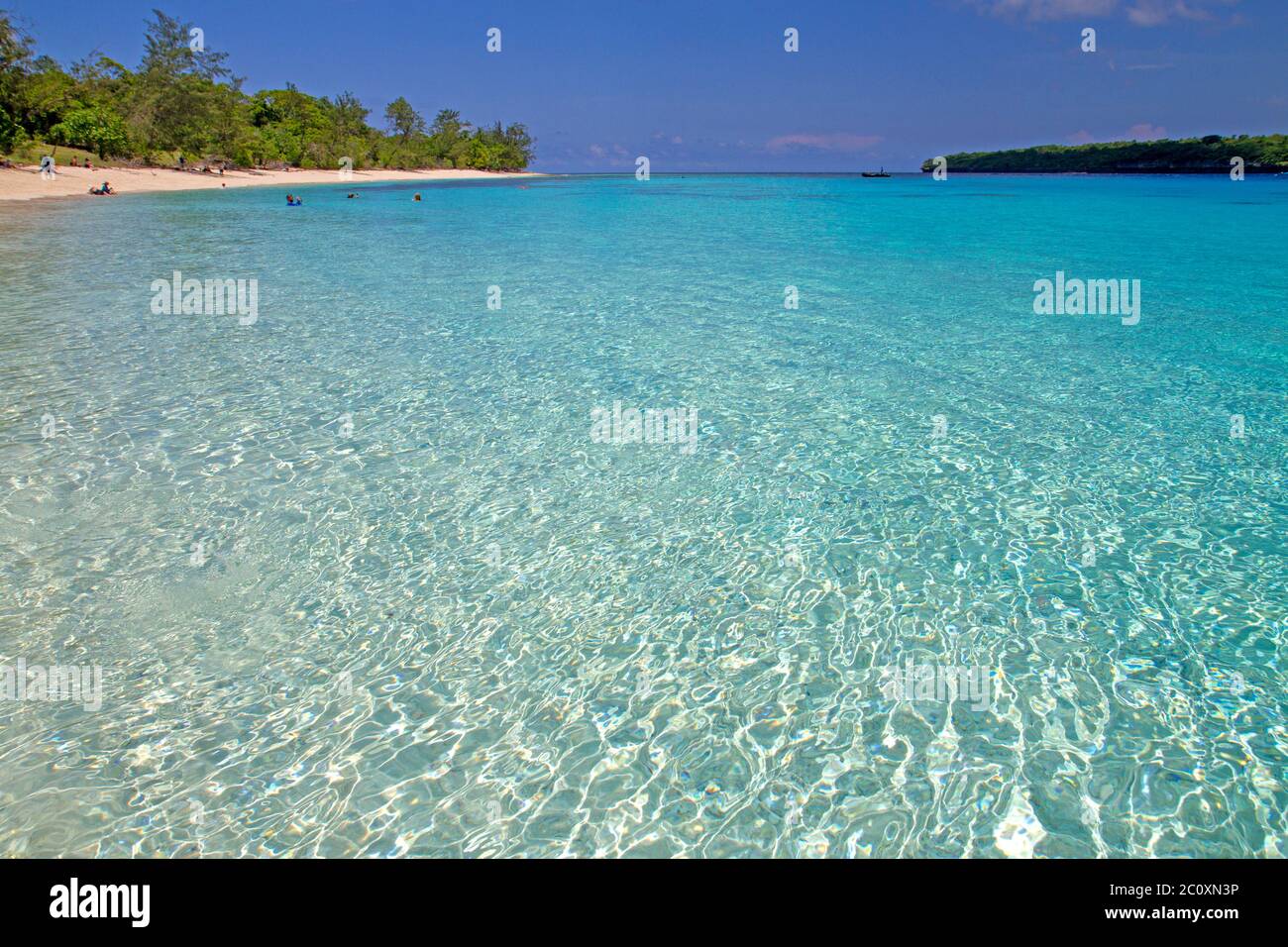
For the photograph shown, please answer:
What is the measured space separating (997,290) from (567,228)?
2448 centimetres

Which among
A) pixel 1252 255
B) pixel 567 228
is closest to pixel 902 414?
pixel 1252 255

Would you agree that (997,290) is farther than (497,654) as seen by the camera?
Yes

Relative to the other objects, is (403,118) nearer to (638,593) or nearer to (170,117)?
(170,117)

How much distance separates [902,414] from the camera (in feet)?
33.8

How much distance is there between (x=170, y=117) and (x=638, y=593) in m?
94.7

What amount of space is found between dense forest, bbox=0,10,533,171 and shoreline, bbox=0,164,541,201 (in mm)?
2760

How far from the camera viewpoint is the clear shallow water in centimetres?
413
